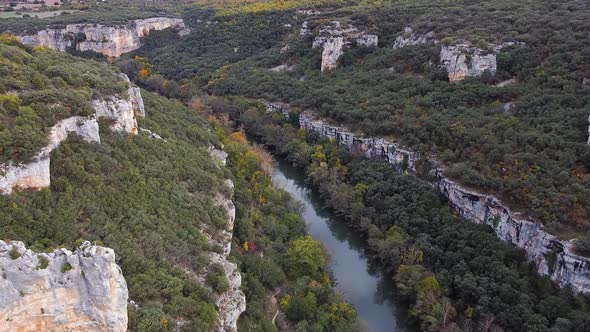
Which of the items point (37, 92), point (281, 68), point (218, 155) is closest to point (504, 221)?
point (218, 155)

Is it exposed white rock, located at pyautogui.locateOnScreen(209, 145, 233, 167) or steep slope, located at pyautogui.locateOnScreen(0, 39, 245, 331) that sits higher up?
steep slope, located at pyautogui.locateOnScreen(0, 39, 245, 331)

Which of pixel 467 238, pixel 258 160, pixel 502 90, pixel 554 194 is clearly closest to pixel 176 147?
pixel 258 160

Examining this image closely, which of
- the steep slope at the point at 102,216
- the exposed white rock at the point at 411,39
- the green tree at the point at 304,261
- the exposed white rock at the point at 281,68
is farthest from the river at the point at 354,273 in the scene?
the exposed white rock at the point at 281,68

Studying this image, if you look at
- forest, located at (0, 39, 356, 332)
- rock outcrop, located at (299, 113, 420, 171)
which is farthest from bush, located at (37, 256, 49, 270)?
rock outcrop, located at (299, 113, 420, 171)

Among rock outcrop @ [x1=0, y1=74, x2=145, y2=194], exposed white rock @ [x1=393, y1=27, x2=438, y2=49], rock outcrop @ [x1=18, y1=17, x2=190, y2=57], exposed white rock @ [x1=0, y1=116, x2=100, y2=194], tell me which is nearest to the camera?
exposed white rock @ [x1=0, y1=116, x2=100, y2=194]

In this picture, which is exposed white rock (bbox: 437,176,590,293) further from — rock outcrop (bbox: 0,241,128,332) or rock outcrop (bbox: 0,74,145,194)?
rock outcrop (bbox: 0,74,145,194)

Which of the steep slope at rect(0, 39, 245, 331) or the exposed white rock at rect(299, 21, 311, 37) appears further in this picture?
the exposed white rock at rect(299, 21, 311, 37)
